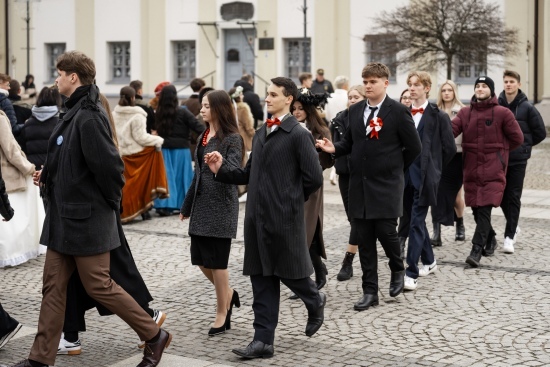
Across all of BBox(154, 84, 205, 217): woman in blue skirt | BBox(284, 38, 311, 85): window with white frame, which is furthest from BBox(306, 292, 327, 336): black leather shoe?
BBox(284, 38, 311, 85): window with white frame

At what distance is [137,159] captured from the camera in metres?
13.9

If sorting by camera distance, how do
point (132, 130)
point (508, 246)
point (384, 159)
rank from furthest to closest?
point (132, 130)
point (508, 246)
point (384, 159)

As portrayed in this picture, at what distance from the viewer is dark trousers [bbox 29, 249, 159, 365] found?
6.34 meters

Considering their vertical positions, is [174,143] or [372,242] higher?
[174,143]

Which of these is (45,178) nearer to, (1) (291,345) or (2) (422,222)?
(1) (291,345)

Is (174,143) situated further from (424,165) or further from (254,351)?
(254,351)

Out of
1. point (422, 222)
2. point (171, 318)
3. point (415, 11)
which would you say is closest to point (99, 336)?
point (171, 318)

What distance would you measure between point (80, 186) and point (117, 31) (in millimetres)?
33252

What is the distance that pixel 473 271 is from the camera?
9891 millimetres

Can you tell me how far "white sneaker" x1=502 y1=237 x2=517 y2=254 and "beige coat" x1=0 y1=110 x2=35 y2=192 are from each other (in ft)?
15.7

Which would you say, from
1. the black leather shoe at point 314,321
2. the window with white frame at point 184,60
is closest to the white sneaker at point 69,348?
the black leather shoe at point 314,321

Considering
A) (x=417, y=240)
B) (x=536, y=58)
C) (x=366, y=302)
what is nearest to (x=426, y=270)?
(x=417, y=240)

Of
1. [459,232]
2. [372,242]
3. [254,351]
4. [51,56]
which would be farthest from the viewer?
[51,56]

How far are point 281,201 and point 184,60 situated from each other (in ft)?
105
